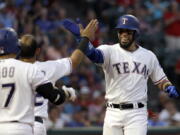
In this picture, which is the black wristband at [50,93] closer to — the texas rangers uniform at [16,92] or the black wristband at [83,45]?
the texas rangers uniform at [16,92]

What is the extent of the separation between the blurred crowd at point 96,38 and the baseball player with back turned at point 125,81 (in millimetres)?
3484

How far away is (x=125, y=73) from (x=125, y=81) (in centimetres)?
10

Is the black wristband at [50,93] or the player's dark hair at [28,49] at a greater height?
the player's dark hair at [28,49]

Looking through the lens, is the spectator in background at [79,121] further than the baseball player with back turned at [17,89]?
Yes

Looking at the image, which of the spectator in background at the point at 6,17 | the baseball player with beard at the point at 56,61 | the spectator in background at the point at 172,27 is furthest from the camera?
the spectator in background at the point at 172,27

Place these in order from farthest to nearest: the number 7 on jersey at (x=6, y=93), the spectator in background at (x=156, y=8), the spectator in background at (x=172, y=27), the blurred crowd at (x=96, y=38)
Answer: the spectator in background at (x=156, y=8) → the spectator in background at (x=172, y=27) → the blurred crowd at (x=96, y=38) → the number 7 on jersey at (x=6, y=93)

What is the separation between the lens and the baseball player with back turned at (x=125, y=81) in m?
7.71

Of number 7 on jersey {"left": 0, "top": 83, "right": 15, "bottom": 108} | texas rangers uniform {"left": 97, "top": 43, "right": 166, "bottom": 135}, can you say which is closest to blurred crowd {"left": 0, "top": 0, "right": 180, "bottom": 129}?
texas rangers uniform {"left": 97, "top": 43, "right": 166, "bottom": 135}

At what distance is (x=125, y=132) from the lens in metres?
7.67

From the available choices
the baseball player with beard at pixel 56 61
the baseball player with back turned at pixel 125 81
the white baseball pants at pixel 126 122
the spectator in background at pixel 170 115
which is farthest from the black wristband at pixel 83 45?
the spectator in background at pixel 170 115

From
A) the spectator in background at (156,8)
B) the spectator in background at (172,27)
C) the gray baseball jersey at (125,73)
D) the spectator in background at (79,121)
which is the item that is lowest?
the spectator in background at (79,121)

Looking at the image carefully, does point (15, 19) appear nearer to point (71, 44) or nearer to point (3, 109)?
point (71, 44)

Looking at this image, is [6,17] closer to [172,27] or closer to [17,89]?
[172,27]

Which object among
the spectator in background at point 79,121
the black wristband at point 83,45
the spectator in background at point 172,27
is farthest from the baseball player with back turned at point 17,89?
the spectator in background at point 172,27
